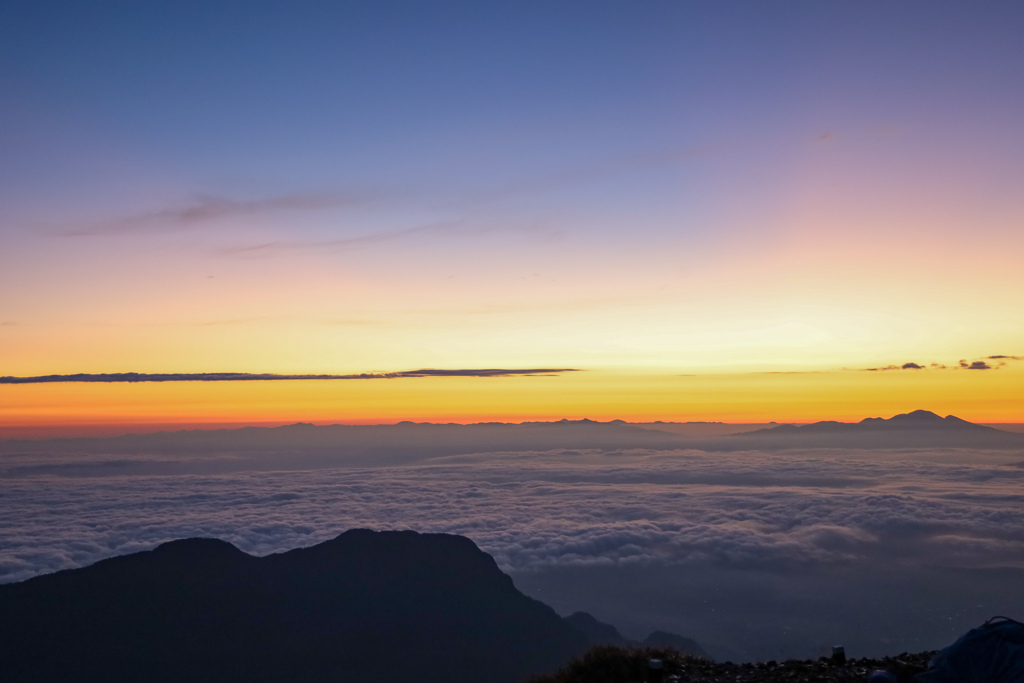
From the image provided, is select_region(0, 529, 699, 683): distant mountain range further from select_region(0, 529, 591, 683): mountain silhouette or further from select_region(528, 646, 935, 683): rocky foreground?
select_region(528, 646, 935, 683): rocky foreground

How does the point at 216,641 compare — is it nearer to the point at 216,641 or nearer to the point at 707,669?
the point at 216,641

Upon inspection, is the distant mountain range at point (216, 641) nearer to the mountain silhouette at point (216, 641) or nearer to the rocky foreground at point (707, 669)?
the mountain silhouette at point (216, 641)

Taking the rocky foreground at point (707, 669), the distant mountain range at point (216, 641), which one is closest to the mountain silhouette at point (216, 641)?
the distant mountain range at point (216, 641)

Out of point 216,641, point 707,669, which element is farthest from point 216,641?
point 707,669

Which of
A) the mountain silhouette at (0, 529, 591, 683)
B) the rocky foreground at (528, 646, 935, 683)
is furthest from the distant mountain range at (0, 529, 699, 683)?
the rocky foreground at (528, 646, 935, 683)

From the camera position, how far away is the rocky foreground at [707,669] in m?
16.3

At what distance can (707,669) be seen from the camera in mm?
18312

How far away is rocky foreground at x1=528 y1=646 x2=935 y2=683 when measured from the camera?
16.3m

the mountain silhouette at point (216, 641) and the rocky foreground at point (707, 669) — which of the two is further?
the mountain silhouette at point (216, 641)

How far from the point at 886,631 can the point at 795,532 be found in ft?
253

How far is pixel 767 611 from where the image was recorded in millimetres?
189625

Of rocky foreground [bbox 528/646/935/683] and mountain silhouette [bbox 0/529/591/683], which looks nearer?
rocky foreground [bbox 528/646/935/683]

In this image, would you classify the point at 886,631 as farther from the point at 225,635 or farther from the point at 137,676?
the point at 137,676

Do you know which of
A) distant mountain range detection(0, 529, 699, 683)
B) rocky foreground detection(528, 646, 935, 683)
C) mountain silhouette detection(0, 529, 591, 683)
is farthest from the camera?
mountain silhouette detection(0, 529, 591, 683)
